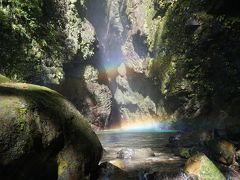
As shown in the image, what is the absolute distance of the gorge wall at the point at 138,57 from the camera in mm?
11085

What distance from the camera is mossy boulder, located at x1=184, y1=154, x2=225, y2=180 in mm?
8273

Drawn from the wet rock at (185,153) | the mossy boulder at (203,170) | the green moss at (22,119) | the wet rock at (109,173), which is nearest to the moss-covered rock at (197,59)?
the wet rock at (185,153)

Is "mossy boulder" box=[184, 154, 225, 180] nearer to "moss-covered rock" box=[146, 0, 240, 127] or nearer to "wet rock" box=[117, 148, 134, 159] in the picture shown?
"wet rock" box=[117, 148, 134, 159]

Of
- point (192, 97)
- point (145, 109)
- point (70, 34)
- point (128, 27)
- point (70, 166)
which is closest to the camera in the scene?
point (70, 166)

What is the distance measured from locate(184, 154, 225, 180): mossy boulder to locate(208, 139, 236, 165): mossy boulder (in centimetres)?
275

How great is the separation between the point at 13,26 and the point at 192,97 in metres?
18.6

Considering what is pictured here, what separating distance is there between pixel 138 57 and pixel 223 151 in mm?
28893

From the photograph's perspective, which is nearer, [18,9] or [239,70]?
[18,9]

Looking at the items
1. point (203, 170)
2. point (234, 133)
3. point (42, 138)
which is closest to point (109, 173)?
point (42, 138)

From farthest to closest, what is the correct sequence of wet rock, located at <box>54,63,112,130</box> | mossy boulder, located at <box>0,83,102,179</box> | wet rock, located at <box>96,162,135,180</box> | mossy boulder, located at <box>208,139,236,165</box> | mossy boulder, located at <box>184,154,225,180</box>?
wet rock, located at <box>54,63,112,130</box>
mossy boulder, located at <box>208,139,236,165</box>
mossy boulder, located at <box>184,154,225,180</box>
wet rock, located at <box>96,162,135,180</box>
mossy boulder, located at <box>0,83,102,179</box>

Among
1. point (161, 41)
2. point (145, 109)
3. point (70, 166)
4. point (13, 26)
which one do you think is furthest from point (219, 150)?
point (145, 109)

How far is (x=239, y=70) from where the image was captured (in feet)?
63.1

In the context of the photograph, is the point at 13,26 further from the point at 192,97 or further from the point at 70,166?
the point at 192,97

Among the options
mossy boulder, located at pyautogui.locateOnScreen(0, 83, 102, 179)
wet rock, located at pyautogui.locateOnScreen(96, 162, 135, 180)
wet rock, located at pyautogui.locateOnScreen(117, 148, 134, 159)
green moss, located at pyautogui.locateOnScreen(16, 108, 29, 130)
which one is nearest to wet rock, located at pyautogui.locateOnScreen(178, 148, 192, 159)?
wet rock, located at pyautogui.locateOnScreen(117, 148, 134, 159)
